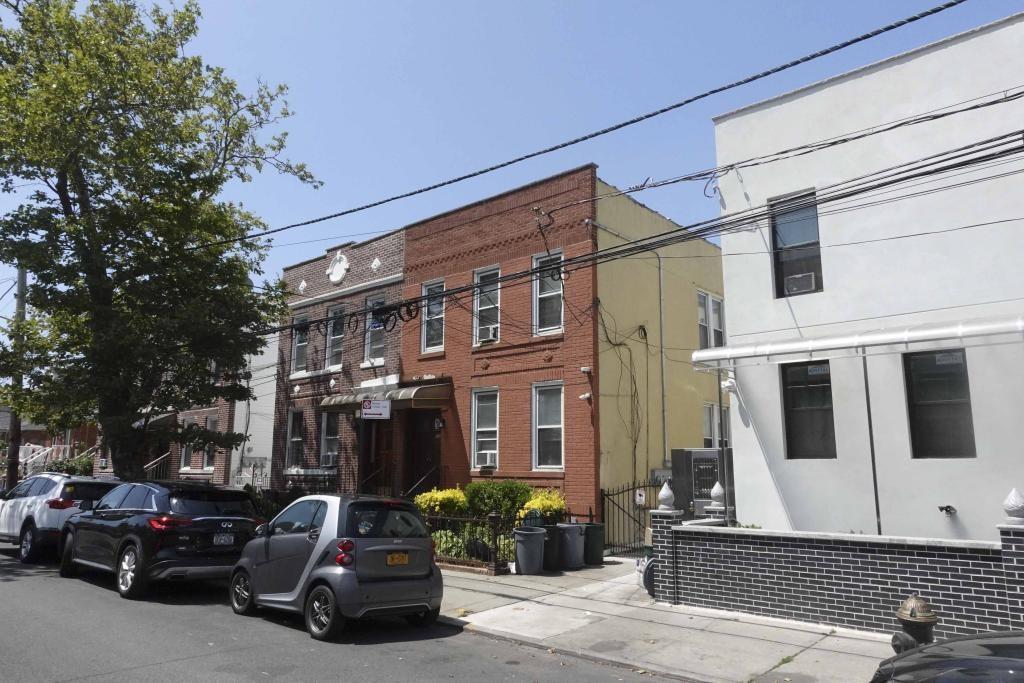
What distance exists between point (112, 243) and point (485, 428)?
960 centimetres

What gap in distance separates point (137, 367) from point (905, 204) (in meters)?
15.7

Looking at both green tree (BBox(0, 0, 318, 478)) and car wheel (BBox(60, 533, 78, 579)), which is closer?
car wheel (BBox(60, 533, 78, 579))

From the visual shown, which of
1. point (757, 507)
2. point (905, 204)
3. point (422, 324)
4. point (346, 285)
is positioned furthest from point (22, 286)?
point (905, 204)

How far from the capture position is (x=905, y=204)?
10.2 m

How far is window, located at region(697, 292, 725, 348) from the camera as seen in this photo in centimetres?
1978

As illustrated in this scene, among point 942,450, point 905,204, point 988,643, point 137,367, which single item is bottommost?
point 988,643

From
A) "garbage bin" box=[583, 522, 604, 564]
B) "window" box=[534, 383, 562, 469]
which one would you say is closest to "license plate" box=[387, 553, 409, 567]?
"garbage bin" box=[583, 522, 604, 564]

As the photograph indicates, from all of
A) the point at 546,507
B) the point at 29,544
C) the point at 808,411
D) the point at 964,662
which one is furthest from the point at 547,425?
the point at 964,662

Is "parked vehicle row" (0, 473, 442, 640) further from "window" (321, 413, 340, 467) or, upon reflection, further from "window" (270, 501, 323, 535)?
"window" (321, 413, 340, 467)

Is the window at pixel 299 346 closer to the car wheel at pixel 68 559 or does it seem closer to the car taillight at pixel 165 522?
the car wheel at pixel 68 559

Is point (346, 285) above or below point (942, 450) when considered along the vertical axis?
above

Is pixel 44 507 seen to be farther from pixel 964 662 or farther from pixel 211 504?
A: pixel 964 662

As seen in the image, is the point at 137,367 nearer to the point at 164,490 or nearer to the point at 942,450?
the point at 164,490

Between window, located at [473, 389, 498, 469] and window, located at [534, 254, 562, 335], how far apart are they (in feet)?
6.71
